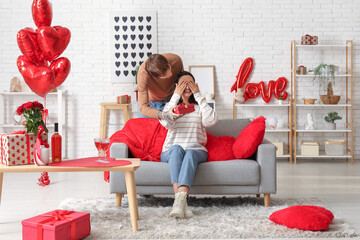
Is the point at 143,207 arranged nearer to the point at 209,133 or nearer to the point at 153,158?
the point at 153,158

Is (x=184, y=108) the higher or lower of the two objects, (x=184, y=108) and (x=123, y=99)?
the lower

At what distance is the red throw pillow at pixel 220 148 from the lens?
385 centimetres

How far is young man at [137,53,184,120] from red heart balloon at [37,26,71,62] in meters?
0.69

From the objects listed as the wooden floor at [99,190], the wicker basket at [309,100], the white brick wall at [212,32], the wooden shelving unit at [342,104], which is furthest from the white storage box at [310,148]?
the wicker basket at [309,100]

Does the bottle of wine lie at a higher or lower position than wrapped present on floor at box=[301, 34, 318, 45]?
lower

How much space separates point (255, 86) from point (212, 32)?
39.7 inches

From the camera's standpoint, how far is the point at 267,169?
12.1 ft

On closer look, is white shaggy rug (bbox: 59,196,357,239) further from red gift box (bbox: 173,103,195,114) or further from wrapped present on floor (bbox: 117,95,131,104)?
wrapped present on floor (bbox: 117,95,131,104)

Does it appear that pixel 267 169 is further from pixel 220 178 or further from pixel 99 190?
pixel 99 190

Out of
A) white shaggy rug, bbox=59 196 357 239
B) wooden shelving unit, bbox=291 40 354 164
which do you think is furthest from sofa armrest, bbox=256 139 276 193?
wooden shelving unit, bbox=291 40 354 164

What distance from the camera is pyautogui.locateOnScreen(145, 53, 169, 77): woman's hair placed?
12.0 feet

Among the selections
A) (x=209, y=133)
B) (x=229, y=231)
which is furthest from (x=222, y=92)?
(x=229, y=231)

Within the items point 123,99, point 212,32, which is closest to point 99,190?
point 123,99

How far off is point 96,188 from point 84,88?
8.10 ft
